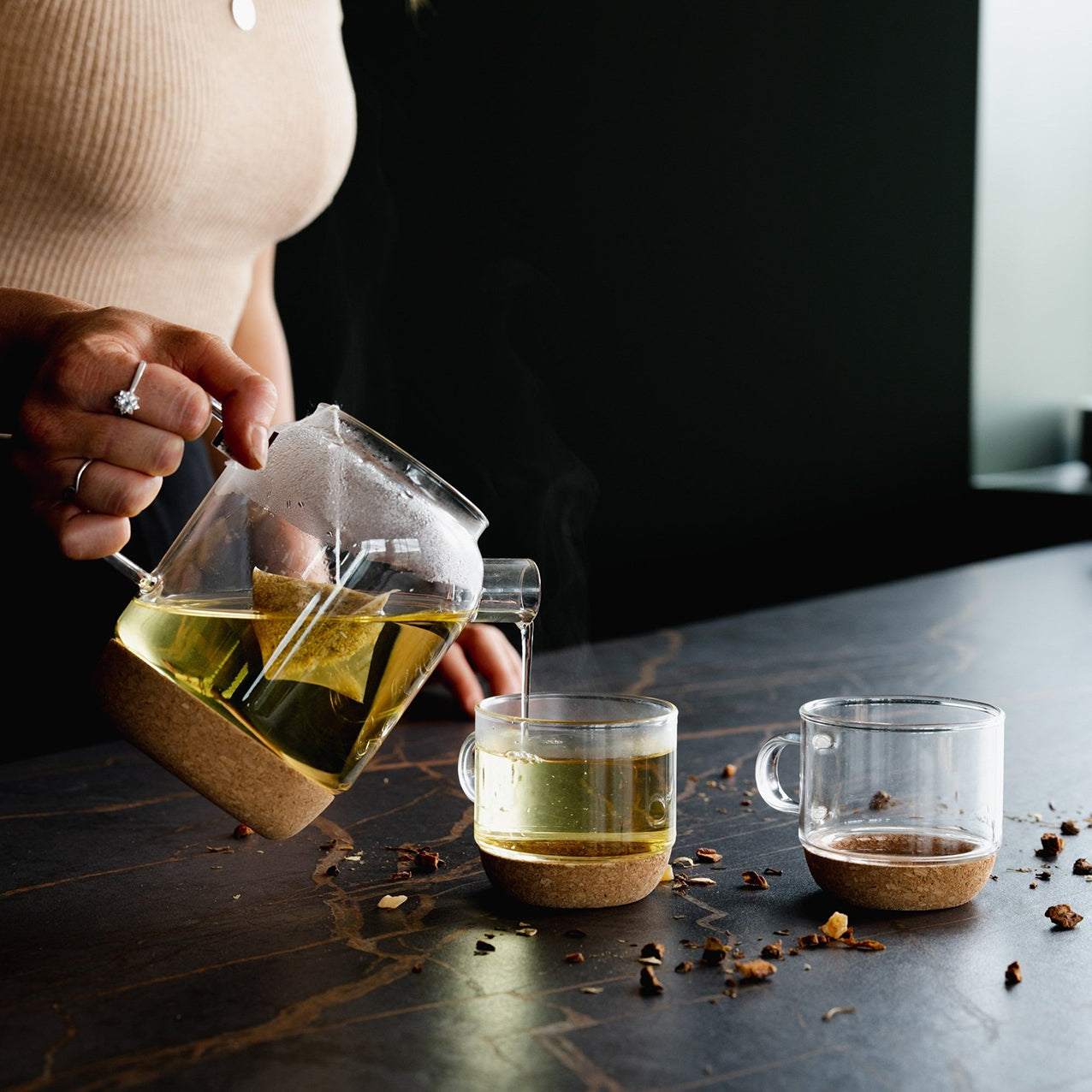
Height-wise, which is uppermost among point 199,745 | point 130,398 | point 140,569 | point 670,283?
point 670,283

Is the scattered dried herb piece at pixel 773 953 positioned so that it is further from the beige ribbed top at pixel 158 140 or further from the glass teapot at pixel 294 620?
the beige ribbed top at pixel 158 140

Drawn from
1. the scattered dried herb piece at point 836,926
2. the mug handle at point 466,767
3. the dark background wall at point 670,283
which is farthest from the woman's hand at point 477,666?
the dark background wall at point 670,283

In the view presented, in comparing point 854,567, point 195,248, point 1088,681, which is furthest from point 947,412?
point 195,248

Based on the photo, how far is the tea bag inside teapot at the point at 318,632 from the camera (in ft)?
2.65

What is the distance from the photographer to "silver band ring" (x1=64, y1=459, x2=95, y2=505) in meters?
0.84

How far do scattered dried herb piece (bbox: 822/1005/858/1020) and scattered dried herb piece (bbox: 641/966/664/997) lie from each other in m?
0.09

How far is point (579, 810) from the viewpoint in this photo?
0.84 meters

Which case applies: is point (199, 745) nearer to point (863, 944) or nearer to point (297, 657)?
point (297, 657)

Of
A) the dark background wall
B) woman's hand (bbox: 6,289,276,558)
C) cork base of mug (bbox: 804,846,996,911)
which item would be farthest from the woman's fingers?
the dark background wall

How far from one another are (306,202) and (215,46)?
219mm

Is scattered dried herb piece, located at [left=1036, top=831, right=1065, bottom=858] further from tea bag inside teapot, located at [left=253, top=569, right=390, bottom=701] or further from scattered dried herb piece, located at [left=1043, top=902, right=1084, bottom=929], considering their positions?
tea bag inside teapot, located at [left=253, top=569, right=390, bottom=701]

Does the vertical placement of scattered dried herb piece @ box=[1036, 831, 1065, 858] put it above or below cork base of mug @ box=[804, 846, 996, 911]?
below

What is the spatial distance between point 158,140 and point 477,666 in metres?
0.62

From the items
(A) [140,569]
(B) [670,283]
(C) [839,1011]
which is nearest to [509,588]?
(A) [140,569]
